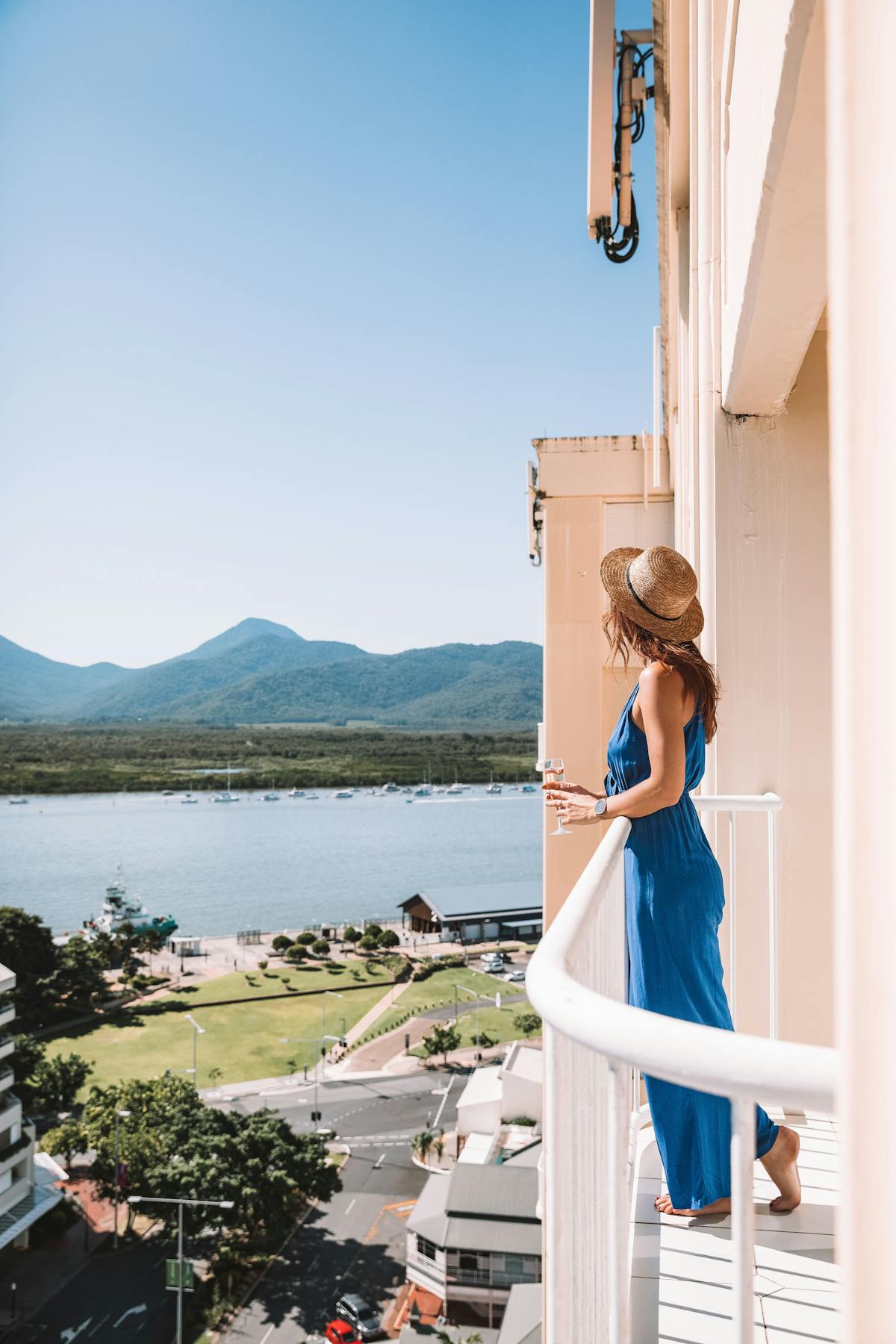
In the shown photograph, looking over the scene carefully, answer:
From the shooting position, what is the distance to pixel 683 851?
1.59 m

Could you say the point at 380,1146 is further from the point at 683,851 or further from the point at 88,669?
the point at 88,669

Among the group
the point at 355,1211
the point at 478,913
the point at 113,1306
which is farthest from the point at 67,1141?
the point at 478,913

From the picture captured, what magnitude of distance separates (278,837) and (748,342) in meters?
81.4

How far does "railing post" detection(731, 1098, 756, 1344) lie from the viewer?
58 cm

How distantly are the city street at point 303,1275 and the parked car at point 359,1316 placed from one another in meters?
0.31

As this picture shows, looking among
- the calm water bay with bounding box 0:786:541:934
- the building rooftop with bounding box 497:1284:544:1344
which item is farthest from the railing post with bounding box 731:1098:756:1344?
the calm water bay with bounding box 0:786:541:934

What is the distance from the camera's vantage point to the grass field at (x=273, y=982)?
104 ft

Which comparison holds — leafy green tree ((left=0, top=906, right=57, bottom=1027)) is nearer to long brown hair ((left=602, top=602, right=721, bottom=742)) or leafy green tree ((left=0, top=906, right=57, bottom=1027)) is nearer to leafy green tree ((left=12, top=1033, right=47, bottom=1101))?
leafy green tree ((left=12, top=1033, right=47, bottom=1101))

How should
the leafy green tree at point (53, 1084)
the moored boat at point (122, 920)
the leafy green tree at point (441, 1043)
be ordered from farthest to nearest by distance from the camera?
1. the moored boat at point (122, 920)
2. the leafy green tree at point (441, 1043)
3. the leafy green tree at point (53, 1084)

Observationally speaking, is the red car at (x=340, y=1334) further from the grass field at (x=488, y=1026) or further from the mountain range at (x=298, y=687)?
the mountain range at (x=298, y=687)

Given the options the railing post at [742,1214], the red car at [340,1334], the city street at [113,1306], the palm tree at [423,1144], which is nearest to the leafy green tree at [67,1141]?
the city street at [113,1306]

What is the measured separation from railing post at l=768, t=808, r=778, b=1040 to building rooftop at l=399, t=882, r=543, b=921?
3900cm

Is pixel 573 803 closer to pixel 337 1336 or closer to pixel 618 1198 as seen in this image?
pixel 618 1198

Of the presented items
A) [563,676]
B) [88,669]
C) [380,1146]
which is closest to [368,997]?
[380,1146]
